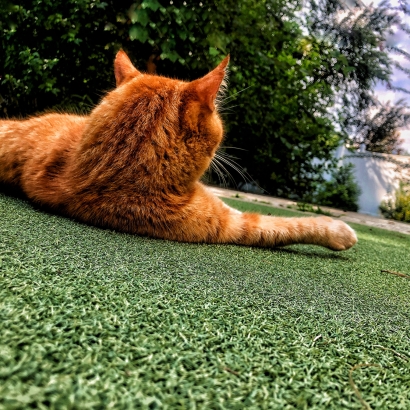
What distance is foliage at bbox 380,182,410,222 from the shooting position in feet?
20.7

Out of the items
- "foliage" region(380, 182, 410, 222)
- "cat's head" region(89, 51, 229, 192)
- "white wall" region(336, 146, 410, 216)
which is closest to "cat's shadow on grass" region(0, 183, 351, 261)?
"cat's head" region(89, 51, 229, 192)

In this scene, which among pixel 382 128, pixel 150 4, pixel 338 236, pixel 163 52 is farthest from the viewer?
pixel 382 128

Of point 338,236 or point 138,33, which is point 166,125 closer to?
point 338,236

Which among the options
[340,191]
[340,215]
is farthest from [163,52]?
[340,191]

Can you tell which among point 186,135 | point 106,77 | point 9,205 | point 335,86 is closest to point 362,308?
point 186,135

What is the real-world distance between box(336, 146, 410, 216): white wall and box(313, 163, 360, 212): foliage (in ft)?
1.55

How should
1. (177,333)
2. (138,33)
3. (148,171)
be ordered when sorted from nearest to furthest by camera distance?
(177,333) → (148,171) → (138,33)

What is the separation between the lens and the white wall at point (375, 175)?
6867 mm

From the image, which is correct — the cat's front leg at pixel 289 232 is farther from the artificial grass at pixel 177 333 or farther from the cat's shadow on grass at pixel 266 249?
the artificial grass at pixel 177 333

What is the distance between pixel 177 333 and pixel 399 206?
6709 millimetres

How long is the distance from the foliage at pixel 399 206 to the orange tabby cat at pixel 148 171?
5.37m

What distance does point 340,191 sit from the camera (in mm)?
5980

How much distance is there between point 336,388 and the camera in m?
0.52

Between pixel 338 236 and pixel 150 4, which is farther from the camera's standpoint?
pixel 150 4
